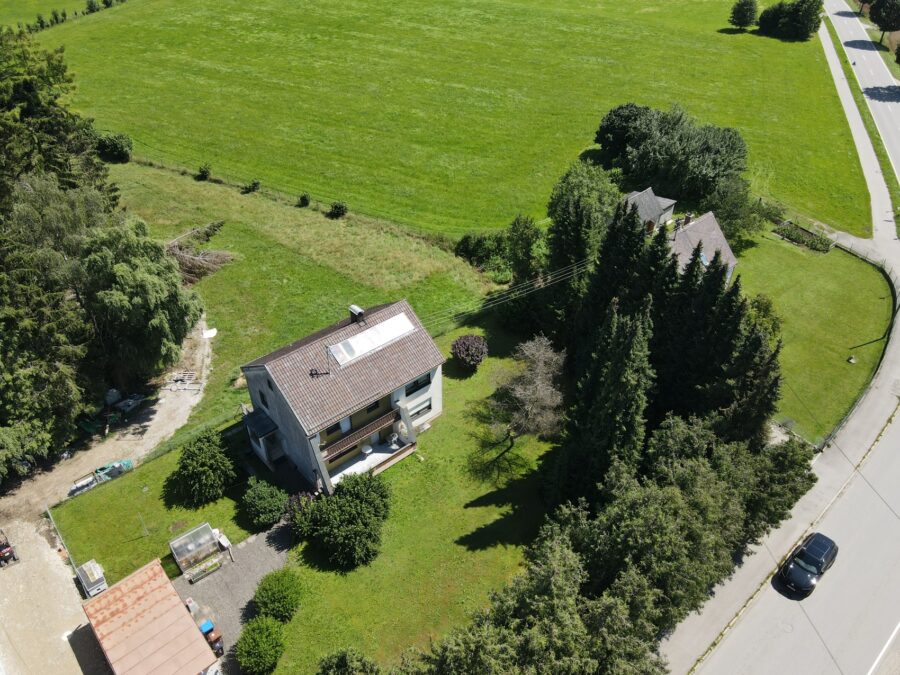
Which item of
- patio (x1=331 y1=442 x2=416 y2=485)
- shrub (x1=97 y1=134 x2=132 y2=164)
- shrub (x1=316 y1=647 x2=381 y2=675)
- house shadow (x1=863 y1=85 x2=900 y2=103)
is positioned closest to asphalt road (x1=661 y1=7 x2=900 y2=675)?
shrub (x1=316 y1=647 x2=381 y2=675)

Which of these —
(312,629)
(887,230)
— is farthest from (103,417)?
(887,230)

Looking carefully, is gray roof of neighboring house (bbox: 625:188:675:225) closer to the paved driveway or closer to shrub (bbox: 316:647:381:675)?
the paved driveway

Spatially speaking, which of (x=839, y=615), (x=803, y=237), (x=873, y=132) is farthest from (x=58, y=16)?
(x=839, y=615)

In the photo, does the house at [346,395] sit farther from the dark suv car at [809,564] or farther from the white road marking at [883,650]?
the white road marking at [883,650]

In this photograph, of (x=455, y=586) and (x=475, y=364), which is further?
(x=475, y=364)

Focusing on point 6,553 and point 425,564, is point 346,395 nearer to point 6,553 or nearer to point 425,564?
point 425,564

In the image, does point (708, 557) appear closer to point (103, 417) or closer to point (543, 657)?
point (543, 657)
